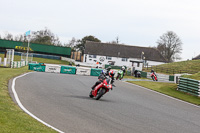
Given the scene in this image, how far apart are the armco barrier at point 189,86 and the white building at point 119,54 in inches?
2599

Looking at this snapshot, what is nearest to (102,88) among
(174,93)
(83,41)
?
(174,93)

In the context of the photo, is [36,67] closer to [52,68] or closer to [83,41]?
[52,68]

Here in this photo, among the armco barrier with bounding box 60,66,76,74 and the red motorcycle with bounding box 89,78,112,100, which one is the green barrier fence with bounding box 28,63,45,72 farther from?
the red motorcycle with bounding box 89,78,112,100

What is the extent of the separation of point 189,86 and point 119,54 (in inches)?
2734

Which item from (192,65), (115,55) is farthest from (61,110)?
(115,55)

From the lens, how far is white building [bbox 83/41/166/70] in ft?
297

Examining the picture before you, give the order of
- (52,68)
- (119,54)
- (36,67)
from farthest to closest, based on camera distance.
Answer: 1. (119,54)
2. (52,68)
3. (36,67)

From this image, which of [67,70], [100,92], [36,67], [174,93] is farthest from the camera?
[67,70]

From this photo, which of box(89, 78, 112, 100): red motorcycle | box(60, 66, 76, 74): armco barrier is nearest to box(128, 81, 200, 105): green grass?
box(89, 78, 112, 100): red motorcycle

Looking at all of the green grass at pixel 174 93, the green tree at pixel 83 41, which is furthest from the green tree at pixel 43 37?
the green grass at pixel 174 93

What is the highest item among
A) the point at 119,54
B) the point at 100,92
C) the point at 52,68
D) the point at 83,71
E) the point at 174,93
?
the point at 119,54

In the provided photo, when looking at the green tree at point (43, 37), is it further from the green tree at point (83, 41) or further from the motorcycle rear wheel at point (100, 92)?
the motorcycle rear wheel at point (100, 92)

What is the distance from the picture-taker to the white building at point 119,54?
90625 millimetres

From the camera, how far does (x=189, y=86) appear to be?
2245 centimetres
